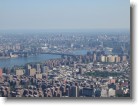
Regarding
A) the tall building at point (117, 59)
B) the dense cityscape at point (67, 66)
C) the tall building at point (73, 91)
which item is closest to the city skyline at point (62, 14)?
the dense cityscape at point (67, 66)

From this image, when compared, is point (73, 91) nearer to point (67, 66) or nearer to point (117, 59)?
point (67, 66)

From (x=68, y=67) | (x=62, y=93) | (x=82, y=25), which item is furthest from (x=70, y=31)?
(x=62, y=93)

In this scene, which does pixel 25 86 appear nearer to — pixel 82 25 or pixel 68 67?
pixel 68 67

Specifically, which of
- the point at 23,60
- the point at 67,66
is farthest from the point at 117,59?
the point at 23,60

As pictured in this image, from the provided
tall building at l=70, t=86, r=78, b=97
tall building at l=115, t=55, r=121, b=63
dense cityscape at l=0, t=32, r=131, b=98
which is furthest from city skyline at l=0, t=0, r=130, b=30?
tall building at l=70, t=86, r=78, b=97

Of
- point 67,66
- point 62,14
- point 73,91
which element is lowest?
point 73,91

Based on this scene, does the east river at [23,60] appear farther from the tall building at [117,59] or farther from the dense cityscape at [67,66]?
the tall building at [117,59]
